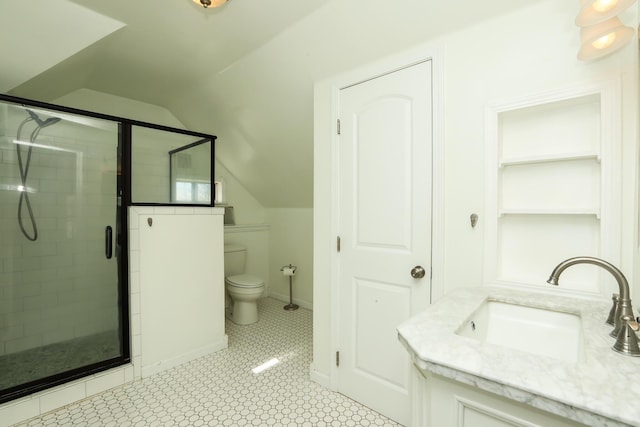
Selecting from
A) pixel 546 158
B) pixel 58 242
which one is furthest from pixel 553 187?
pixel 58 242

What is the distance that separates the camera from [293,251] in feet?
12.2

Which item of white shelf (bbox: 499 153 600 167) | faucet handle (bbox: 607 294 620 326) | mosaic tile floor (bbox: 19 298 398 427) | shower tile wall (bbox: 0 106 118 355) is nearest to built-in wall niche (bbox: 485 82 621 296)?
white shelf (bbox: 499 153 600 167)

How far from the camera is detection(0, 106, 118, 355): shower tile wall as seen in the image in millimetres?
1828

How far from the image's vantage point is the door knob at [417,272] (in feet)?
5.14

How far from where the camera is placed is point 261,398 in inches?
73.3

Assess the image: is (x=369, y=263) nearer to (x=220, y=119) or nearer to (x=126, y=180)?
(x=126, y=180)

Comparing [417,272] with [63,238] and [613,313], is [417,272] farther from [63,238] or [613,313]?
[63,238]

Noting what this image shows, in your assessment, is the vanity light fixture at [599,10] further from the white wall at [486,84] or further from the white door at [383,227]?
the white door at [383,227]

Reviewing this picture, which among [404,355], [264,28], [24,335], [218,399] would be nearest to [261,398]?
[218,399]

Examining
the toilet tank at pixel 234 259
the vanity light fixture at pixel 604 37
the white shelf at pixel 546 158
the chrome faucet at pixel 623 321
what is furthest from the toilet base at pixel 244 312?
the vanity light fixture at pixel 604 37

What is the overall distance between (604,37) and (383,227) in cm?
117

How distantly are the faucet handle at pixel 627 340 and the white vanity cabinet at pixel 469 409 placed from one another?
0.30m

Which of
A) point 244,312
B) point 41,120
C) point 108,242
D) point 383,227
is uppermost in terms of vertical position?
point 41,120

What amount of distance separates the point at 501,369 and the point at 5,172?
8.56 feet
